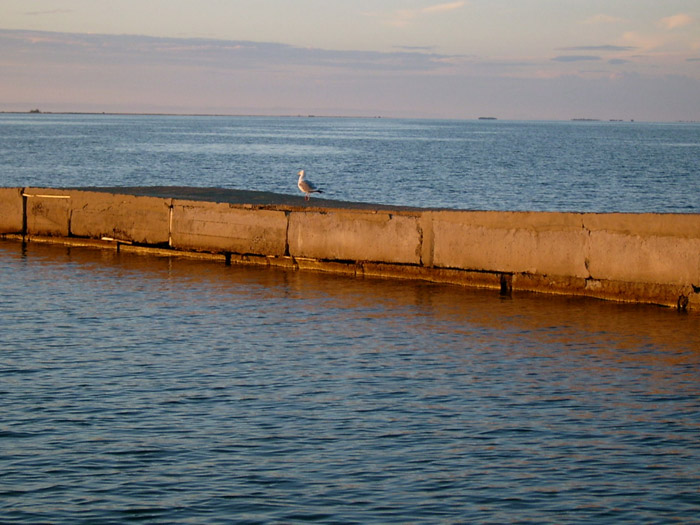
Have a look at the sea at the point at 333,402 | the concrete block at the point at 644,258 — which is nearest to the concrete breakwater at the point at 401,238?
the concrete block at the point at 644,258

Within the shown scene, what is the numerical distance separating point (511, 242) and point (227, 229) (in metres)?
5.21

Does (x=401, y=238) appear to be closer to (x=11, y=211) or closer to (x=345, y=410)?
(x=345, y=410)

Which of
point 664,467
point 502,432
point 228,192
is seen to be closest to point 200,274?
point 228,192

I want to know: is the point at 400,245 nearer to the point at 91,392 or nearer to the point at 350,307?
the point at 350,307

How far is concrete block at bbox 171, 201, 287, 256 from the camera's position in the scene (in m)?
17.1

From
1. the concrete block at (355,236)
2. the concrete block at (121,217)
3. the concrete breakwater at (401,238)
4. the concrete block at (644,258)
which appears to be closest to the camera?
the concrete block at (644,258)

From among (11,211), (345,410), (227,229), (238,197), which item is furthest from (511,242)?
(11,211)

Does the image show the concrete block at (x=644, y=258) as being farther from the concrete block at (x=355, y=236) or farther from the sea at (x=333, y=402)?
the concrete block at (x=355, y=236)

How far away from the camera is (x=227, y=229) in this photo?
1767 centimetres

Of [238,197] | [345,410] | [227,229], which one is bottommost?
[345,410]

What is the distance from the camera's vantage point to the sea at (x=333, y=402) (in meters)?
6.49

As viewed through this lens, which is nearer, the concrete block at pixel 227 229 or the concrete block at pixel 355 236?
the concrete block at pixel 355 236

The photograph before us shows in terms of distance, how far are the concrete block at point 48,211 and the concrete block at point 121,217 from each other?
0.59 feet

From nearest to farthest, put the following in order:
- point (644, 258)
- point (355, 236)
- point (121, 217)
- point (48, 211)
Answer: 1. point (644, 258)
2. point (355, 236)
3. point (121, 217)
4. point (48, 211)
